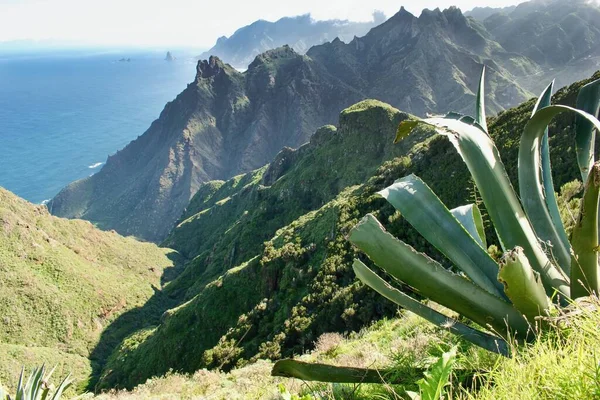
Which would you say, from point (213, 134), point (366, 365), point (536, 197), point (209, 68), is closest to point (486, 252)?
point (536, 197)

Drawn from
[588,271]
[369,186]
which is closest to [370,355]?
[588,271]

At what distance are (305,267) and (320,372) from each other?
23.3 metres

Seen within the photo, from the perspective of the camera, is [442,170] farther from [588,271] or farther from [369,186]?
[588,271]

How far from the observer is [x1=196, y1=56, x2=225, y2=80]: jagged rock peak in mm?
166625

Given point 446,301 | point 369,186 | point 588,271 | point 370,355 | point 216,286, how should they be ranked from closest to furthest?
point 588,271, point 446,301, point 370,355, point 369,186, point 216,286

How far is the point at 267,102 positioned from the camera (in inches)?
6358

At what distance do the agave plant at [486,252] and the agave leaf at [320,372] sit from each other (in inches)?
0.8

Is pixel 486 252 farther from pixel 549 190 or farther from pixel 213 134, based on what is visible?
pixel 213 134

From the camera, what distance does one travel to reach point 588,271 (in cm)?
216

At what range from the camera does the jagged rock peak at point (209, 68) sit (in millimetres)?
166625

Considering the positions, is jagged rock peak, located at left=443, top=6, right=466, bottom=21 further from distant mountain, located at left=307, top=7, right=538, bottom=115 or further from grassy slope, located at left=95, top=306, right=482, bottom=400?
grassy slope, located at left=95, top=306, right=482, bottom=400

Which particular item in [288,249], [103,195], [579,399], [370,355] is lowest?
[103,195]

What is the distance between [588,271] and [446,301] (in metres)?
0.77

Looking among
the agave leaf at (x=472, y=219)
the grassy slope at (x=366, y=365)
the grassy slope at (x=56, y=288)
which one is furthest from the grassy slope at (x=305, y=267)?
the grassy slope at (x=56, y=288)
